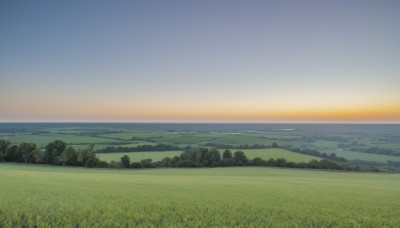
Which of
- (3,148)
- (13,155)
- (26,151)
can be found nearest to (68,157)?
(26,151)

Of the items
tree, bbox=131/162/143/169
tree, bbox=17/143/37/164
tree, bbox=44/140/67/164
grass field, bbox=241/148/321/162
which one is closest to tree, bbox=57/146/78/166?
tree, bbox=44/140/67/164

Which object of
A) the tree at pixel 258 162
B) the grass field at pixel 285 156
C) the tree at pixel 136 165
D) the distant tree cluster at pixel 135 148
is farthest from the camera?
the distant tree cluster at pixel 135 148

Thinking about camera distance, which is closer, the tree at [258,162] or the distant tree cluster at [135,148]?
the tree at [258,162]

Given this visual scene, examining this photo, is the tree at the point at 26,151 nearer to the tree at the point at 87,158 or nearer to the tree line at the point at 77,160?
the tree line at the point at 77,160

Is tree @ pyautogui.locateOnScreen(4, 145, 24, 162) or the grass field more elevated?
tree @ pyautogui.locateOnScreen(4, 145, 24, 162)

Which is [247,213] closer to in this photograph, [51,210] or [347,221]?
[347,221]

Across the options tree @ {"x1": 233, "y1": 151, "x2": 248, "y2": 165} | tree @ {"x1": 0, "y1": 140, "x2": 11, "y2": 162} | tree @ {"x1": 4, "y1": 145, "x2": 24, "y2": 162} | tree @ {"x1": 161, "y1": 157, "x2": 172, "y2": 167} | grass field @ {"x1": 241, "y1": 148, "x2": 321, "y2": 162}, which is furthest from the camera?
grass field @ {"x1": 241, "y1": 148, "x2": 321, "y2": 162}

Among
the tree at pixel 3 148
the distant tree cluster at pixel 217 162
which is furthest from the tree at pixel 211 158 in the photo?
the tree at pixel 3 148

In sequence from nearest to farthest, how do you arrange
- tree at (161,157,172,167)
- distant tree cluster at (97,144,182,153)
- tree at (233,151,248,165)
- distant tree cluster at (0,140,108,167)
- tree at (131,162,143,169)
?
distant tree cluster at (0,140,108,167)
tree at (131,162,143,169)
tree at (161,157,172,167)
tree at (233,151,248,165)
distant tree cluster at (97,144,182,153)

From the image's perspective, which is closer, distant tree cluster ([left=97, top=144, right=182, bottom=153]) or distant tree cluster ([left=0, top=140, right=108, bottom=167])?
distant tree cluster ([left=0, top=140, right=108, bottom=167])

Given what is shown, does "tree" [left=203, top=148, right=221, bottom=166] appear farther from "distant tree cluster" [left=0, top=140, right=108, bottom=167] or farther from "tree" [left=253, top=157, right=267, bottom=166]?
"distant tree cluster" [left=0, top=140, right=108, bottom=167]

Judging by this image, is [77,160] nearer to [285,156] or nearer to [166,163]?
[166,163]

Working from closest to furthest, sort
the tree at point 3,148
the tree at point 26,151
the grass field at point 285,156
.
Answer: the tree at point 3,148, the tree at point 26,151, the grass field at point 285,156

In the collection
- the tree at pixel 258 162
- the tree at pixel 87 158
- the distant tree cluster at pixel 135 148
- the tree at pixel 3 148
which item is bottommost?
the distant tree cluster at pixel 135 148
